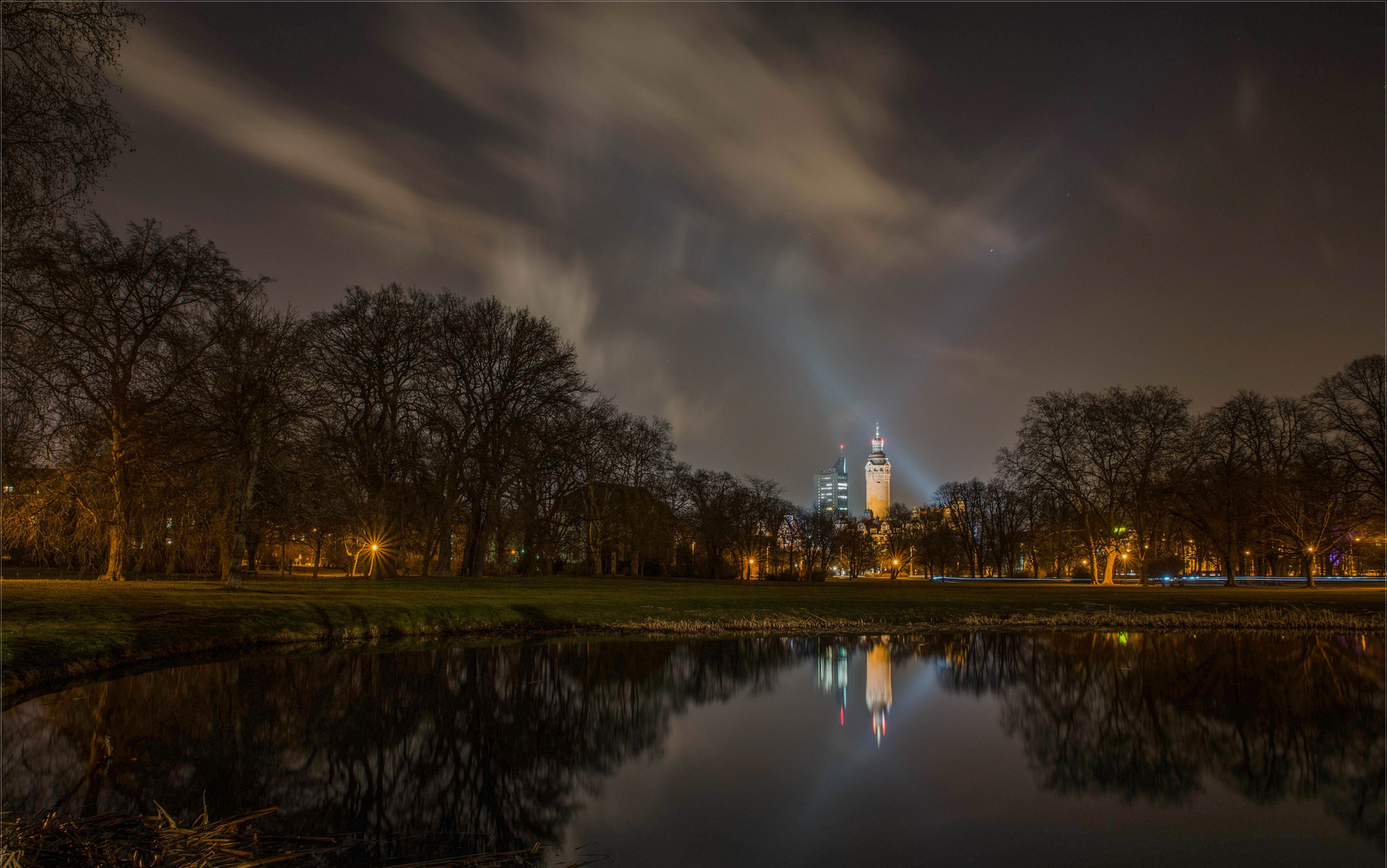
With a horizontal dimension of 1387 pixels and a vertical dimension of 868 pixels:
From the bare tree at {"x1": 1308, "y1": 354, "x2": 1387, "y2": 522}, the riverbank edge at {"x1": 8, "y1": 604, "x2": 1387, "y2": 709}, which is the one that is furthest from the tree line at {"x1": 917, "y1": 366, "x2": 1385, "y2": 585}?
the riverbank edge at {"x1": 8, "y1": 604, "x2": 1387, "y2": 709}

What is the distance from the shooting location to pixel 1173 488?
51969 millimetres

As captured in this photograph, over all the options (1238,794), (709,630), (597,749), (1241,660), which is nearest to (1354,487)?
(1241,660)

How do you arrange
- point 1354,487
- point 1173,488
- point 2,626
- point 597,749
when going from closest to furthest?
point 597,749, point 2,626, point 1354,487, point 1173,488

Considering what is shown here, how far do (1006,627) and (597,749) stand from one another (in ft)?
76.8

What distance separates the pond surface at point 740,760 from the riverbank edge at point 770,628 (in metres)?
1.80

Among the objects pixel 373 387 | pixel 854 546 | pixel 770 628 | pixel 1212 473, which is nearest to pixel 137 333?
pixel 373 387

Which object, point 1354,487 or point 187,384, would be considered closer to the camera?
point 187,384

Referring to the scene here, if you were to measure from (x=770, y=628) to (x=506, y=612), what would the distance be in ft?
32.7

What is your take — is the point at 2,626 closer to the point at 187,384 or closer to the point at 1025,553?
the point at 187,384

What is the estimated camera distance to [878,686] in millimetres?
16922

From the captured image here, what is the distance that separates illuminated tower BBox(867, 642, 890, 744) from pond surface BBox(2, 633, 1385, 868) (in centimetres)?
10

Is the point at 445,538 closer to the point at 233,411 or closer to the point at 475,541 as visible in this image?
the point at 475,541

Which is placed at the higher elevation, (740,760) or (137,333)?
(137,333)

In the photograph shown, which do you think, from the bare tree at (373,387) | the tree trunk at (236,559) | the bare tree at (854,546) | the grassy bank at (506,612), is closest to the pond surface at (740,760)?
the grassy bank at (506,612)
